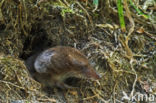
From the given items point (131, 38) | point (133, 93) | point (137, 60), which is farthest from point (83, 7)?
point (133, 93)

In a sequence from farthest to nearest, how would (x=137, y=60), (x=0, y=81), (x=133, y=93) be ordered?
(x=137, y=60), (x=133, y=93), (x=0, y=81)

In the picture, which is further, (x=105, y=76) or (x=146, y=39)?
(x=146, y=39)

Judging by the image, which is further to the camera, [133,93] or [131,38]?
[131,38]

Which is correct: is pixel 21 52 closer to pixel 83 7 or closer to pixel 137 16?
pixel 83 7

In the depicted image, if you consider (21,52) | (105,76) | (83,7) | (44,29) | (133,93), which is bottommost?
(133,93)

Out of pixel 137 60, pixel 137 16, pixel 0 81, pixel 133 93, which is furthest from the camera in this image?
pixel 137 16

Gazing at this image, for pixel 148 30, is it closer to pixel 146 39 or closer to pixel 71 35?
pixel 146 39

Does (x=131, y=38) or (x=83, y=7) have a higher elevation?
(x=83, y=7)

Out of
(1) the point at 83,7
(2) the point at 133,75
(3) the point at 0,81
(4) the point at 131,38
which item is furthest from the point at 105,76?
(3) the point at 0,81

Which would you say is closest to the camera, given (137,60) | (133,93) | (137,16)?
(133,93)
